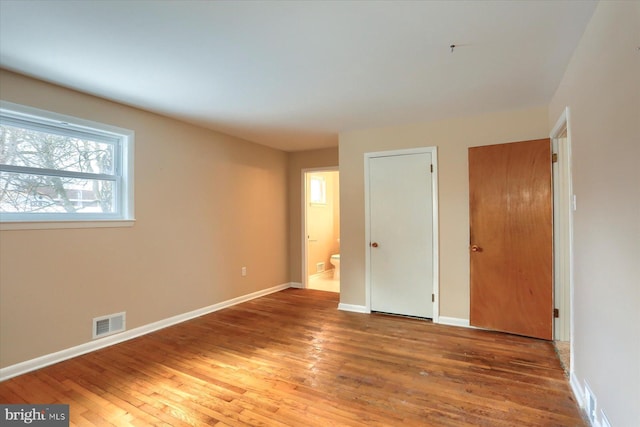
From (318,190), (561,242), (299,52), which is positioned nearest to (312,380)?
(299,52)

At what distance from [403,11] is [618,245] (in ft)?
5.05

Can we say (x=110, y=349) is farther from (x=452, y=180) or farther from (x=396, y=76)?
(x=452, y=180)

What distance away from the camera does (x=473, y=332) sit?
3.30 metres

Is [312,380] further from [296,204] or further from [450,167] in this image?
[296,204]

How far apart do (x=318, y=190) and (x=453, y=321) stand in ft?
12.5

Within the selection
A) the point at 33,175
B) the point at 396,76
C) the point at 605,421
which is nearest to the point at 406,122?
the point at 396,76

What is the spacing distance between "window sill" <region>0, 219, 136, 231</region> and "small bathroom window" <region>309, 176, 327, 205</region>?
365 centimetres

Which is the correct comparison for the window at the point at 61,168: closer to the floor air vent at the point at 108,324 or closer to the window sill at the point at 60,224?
the window sill at the point at 60,224

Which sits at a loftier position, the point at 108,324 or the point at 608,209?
the point at 608,209

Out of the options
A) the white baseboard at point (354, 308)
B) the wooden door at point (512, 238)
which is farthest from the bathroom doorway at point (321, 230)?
the wooden door at point (512, 238)

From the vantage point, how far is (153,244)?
11.2ft

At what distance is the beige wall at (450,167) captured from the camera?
10.9ft

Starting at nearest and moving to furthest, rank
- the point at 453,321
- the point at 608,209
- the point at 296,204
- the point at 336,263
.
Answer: the point at 608,209 → the point at 453,321 → the point at 296,204 → the point at 336,263

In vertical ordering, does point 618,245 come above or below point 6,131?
below
